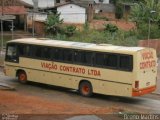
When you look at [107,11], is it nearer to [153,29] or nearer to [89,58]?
[153,29]

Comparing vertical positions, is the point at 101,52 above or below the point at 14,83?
above

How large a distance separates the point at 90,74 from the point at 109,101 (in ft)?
5.75

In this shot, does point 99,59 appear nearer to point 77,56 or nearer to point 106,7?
point 77,56

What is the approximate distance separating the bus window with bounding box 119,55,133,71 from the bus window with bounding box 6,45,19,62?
7.88m

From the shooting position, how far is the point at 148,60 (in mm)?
24156

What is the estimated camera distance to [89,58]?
2561 cm

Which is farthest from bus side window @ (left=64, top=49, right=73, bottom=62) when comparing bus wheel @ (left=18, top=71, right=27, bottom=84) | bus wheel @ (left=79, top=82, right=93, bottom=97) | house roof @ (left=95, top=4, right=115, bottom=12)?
house roof @ (left=95, top=4, right=115, bottom=12)

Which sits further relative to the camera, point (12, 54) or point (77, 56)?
point (12, 54)

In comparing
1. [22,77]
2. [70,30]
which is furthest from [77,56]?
[70,30]

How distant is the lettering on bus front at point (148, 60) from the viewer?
2377 centimetres

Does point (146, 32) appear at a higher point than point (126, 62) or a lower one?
lower

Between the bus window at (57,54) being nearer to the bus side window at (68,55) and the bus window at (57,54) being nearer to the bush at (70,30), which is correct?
the bus side window at (68,55)

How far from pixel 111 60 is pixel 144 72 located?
1.84 metres

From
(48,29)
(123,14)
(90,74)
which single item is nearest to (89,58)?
(90,74)
